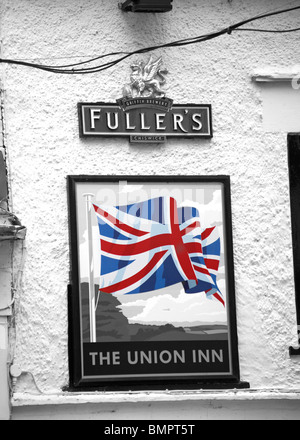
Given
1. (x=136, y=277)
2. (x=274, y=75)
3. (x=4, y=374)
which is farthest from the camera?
(x=274, y=75)

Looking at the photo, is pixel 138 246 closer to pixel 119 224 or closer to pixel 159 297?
pixel 119 224

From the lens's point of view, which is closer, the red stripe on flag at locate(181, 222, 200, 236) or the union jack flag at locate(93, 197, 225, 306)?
the union jack flag at locate(93, 197, 225, 306)

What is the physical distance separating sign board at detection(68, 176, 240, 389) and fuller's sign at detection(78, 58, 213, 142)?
1.38 ft

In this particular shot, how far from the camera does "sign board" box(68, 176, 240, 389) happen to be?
905cm

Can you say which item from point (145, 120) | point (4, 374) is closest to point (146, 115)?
point (145, 120)

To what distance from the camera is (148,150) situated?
9375 millimetres

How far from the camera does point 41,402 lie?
28.9ft

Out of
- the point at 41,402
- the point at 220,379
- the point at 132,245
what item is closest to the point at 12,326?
the point at 41,402

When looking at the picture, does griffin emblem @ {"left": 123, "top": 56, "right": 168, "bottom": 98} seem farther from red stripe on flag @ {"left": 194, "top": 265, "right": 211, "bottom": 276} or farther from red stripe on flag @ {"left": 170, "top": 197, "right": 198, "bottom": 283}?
red stripe on flag @ {"left": 194, "top": 265, "right": 211, "bottom": 276}

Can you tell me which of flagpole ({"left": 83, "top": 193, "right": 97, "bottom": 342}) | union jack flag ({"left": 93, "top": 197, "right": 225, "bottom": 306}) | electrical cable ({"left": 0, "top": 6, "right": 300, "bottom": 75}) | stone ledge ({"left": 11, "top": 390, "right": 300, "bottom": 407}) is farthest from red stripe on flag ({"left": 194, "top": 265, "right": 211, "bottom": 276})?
electrical cable ({"left": 0, "top": 6, "right": 300, "bottom": 75})

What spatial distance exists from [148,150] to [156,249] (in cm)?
89

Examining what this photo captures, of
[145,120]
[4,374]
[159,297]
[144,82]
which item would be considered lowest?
[4,374]

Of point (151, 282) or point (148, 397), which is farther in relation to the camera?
point (151, 282)

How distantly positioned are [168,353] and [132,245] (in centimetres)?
100
